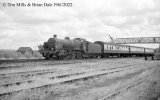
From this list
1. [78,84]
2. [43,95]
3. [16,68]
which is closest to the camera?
[43,95]

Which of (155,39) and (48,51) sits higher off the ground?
(155,39)

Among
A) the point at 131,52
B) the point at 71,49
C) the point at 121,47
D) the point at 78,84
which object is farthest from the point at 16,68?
the point at 131,52

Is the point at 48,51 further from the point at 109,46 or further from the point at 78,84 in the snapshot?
the point at 109,46

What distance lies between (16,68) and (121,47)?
3207 cm

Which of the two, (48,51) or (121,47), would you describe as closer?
(48,51)

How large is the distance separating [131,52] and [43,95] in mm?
44433

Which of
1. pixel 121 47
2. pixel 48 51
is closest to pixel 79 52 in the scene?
pixel 48 51

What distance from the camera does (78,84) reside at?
9492mm

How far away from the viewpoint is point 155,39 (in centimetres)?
7812

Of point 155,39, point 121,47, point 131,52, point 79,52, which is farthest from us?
point 155,39

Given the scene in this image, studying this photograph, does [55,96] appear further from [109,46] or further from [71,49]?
[109,46]

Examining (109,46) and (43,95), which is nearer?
(43,95)

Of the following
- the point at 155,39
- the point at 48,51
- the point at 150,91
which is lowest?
the point at 150,91

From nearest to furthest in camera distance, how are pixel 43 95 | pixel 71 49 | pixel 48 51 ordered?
pixel 43 95
pixel 48 51
pixel 71 49
